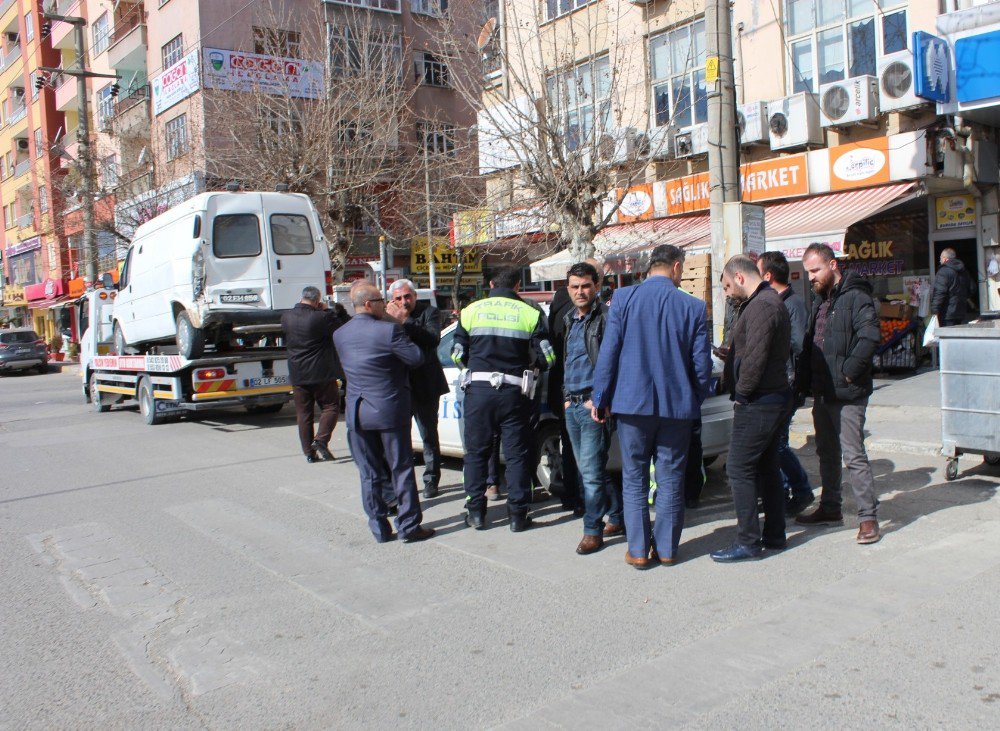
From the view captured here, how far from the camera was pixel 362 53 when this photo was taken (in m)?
21.1

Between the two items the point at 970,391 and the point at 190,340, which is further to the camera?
the point at 190,340

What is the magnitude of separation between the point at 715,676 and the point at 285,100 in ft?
67.2

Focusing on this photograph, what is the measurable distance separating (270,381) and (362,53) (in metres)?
11.5

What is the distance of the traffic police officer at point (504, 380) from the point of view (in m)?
5.99

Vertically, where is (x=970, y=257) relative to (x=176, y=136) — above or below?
below

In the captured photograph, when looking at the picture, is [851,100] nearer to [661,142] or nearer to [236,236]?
[661,142]

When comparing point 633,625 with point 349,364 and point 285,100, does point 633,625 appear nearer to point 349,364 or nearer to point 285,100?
point 349,364

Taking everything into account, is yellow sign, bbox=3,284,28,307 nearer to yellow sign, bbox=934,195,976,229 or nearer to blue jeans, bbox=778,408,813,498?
yellow sign, bbox=934,195,976,229

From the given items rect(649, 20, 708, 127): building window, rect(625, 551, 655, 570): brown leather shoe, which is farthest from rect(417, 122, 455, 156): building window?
rect(625, 551, 655, 570): brown leather shoe

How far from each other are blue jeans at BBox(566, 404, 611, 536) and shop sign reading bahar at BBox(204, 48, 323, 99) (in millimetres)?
17332

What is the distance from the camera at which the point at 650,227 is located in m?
16.6

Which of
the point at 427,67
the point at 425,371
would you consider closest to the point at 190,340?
the point at 425,371

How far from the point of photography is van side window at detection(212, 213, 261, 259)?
39.3 feet

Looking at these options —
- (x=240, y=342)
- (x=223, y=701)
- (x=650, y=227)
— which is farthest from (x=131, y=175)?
(x=223, y=701)
